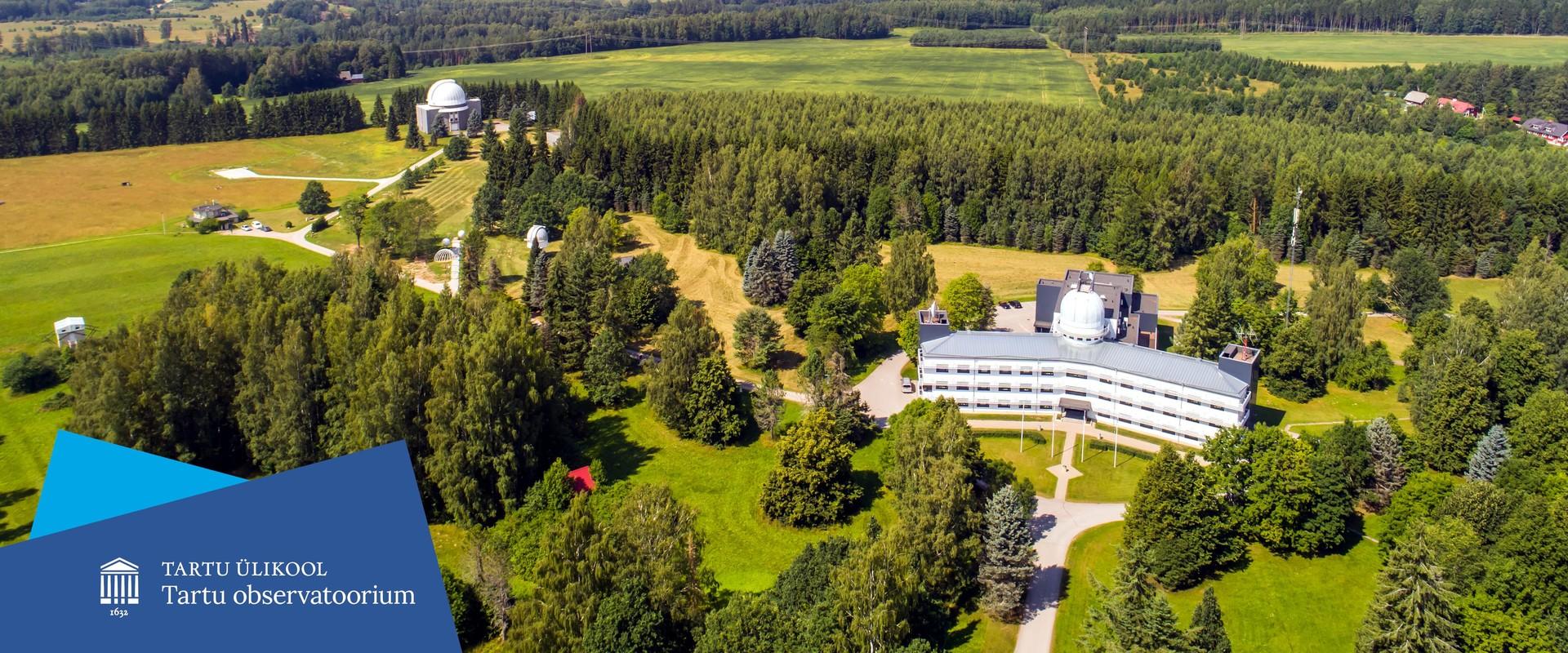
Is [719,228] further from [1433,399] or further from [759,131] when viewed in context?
[1433,399]

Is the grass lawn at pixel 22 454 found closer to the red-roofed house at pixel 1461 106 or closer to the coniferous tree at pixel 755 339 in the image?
the coniferous tree at pixel 755 339

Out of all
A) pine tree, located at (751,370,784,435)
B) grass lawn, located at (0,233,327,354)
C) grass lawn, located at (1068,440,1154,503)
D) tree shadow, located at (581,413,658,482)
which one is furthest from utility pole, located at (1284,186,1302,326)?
grass lawn, located at (0,233,327,354)

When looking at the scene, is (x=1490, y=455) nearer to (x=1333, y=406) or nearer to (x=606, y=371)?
(x=1333, y=406)

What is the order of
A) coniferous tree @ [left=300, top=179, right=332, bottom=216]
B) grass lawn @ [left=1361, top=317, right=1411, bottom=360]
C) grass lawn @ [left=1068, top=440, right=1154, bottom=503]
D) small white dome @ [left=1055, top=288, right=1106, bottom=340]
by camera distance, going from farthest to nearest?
coniferous tree @ [left=300, top=179, right=332, bottom=216] < grass lawn @ [left=1361, top=317, right=1411, bottom=360] < small white dome @ [left=1055, top=288, right=1106, bottom=340] < grass lawn @ [left=1068, top=440, right=1154, bottom=503]

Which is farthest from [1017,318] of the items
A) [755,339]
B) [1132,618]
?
[1132,618]

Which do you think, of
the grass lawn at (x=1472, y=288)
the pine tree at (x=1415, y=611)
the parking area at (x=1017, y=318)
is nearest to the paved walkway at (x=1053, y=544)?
the pine tree at (x=1415, y=611)

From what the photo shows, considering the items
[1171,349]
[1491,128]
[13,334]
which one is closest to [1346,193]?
[1171,349]

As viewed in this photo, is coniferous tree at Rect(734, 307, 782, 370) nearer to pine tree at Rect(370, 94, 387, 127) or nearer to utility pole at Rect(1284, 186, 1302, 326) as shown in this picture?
utility pole at Rect(1284, 186, 1302, 326)
